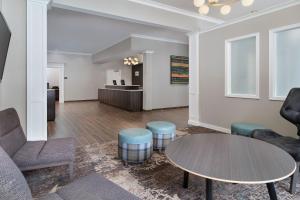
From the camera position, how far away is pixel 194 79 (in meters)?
5.13

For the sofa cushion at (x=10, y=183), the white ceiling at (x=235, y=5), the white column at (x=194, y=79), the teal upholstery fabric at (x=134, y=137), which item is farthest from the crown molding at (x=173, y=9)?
the sofa cushion at (x=10, y=183)

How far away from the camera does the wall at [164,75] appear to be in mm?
7629

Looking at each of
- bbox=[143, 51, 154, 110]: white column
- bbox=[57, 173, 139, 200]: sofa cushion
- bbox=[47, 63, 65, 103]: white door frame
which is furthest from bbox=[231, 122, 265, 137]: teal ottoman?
bbox=[47, 63, 65, 103]: white door frame

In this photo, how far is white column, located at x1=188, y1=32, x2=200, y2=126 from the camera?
16.4 feet

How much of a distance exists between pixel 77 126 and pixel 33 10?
9.17ft

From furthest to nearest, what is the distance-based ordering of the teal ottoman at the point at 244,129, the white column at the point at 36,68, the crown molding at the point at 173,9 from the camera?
the crown molding at the point at 173,9 → the white column at the point at 36,68 → the teal ottoman at the point at 244,129

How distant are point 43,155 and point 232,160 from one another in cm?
187

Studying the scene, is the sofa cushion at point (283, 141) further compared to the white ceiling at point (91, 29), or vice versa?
the white ceiling at point (91, 29)

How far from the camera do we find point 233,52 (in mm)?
4180

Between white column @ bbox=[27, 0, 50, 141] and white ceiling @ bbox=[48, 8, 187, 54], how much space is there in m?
1.72

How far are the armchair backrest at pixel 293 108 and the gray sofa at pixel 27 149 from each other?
2879 millimetres

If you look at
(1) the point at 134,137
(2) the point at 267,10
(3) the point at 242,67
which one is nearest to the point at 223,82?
(3) the point at 242,67

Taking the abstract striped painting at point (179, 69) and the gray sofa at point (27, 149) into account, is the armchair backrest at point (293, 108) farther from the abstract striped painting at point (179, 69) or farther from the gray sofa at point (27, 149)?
the abstract striped painting at point (179, 69)

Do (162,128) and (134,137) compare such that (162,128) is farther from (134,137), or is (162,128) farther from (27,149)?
(27,149)
